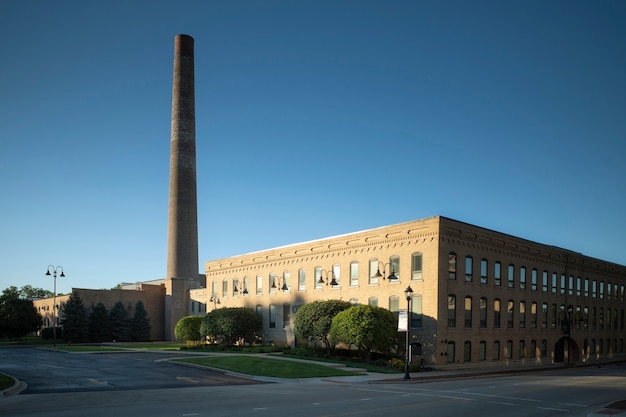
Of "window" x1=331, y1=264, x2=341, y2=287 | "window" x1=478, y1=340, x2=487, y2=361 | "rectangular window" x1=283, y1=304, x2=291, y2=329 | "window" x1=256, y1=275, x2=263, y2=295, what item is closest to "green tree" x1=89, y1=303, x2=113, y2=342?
"window" x1=256, y1=275, x2=263, y2=295

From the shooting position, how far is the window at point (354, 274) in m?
48.5

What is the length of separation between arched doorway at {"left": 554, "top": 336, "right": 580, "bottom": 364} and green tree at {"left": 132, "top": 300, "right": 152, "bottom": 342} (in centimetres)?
5661

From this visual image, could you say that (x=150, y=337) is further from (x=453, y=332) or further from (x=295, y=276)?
(x=453, y=332)

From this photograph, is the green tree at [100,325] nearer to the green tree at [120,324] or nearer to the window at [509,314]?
the green tree at [120,324]

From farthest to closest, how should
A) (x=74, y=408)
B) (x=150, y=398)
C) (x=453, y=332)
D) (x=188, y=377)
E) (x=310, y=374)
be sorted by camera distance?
(x=453, y=332)
(x=310, y=374)
(x=188, y=377)
(x=150, y=398)
(x=74, y=408)

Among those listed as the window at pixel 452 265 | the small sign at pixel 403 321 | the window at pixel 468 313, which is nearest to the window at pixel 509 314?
the window at pixel 468 313

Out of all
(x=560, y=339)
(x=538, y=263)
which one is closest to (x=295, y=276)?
(x=538, y=263)

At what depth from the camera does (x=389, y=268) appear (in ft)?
148

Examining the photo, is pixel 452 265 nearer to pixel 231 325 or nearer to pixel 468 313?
pixel 468 313

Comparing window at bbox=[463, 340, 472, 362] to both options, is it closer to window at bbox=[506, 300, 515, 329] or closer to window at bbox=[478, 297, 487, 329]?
window at bbox=[478, 297, 487, 329]

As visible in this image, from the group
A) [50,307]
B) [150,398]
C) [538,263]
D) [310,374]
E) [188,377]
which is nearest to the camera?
[150,398]

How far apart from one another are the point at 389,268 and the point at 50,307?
74215 millimetres

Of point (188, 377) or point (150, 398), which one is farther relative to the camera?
point (188, 377)

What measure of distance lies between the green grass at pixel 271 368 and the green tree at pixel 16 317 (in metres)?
57.9
